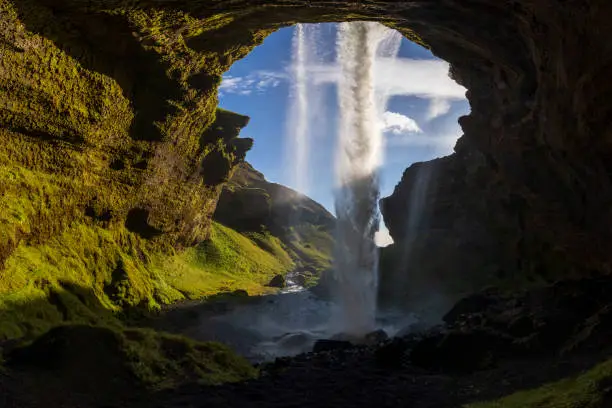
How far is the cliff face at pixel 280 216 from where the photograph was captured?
298ft

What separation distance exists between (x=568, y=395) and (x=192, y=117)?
3693 centimetres

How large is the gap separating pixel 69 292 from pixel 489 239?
3378cm

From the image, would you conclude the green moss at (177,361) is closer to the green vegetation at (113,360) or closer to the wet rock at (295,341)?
the green vegetation at (113,360)

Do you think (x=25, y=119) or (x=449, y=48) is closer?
(x=25, y=119)

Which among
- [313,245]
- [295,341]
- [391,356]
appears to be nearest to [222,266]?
[295,341]

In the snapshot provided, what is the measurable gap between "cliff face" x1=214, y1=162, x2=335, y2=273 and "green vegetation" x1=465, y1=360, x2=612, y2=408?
259ft

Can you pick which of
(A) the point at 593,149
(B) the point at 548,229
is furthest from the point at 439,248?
(A) the point at 593,149

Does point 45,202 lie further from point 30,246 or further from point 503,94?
point 503,94

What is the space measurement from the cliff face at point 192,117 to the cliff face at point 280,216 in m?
46.1

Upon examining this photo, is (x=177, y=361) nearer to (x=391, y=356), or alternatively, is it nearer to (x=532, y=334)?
(x=391, y=356)

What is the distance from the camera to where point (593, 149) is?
2020 centimetres

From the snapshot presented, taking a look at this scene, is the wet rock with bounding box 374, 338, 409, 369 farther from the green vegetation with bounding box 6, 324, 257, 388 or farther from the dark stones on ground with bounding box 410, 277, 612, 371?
the green vegetation with bounding box 6, 324, 257, 388

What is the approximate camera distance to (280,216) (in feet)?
385

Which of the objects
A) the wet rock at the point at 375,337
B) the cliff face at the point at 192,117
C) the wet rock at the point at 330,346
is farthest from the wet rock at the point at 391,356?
the cliff face at the point at 192,117
